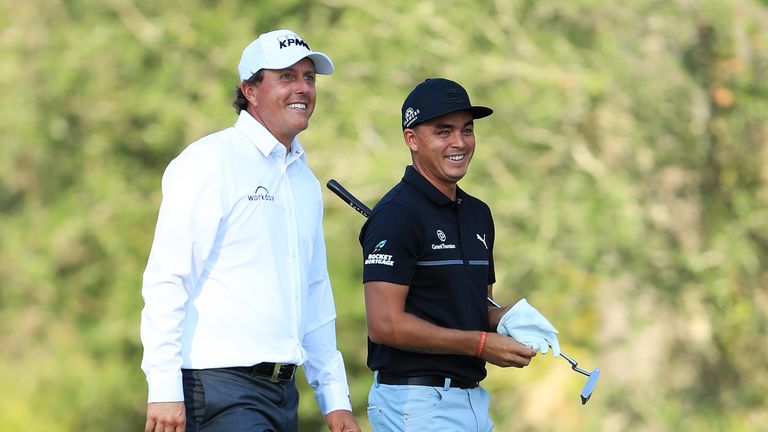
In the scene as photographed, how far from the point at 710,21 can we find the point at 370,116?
3343 millimetres

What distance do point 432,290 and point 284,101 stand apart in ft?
2.66

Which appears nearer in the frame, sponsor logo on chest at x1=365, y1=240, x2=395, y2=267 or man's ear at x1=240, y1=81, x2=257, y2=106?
sponsor logo on chest at x1=365, y1=240, x2=395, y2=267

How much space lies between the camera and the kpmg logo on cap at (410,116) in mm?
4719

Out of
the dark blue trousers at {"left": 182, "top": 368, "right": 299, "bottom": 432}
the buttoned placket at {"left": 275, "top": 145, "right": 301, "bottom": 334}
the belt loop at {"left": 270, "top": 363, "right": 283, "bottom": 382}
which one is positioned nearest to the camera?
the dark blue trousers at {"left": 182, "top": 368, "right": 299, "bottom": 432}

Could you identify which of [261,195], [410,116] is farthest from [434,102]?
[261,195]

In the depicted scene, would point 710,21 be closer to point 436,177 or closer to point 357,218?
point 357,218

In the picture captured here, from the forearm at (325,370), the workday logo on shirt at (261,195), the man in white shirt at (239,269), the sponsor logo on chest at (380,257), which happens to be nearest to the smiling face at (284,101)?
the man in white shirt at (239,269)

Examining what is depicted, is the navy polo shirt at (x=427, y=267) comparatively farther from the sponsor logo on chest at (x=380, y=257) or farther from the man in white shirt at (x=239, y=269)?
the man in white shirt at (x=239, y=269)

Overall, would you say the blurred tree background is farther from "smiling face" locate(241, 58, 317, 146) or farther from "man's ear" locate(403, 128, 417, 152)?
A: "smiling face" locate(241, 58, 317, 146)

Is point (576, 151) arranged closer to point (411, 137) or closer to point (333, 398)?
point (411, 137)

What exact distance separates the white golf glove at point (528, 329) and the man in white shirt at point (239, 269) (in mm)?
637

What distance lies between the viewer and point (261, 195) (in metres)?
4.42

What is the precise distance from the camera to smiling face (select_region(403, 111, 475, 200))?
4.70 metres

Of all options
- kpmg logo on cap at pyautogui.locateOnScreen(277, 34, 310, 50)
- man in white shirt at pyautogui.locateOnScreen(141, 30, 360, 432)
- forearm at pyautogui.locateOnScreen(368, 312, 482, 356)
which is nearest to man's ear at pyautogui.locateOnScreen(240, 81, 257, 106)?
man in white shirt at pyautogui.locateOnScreen(141, 30, 360, 432)
